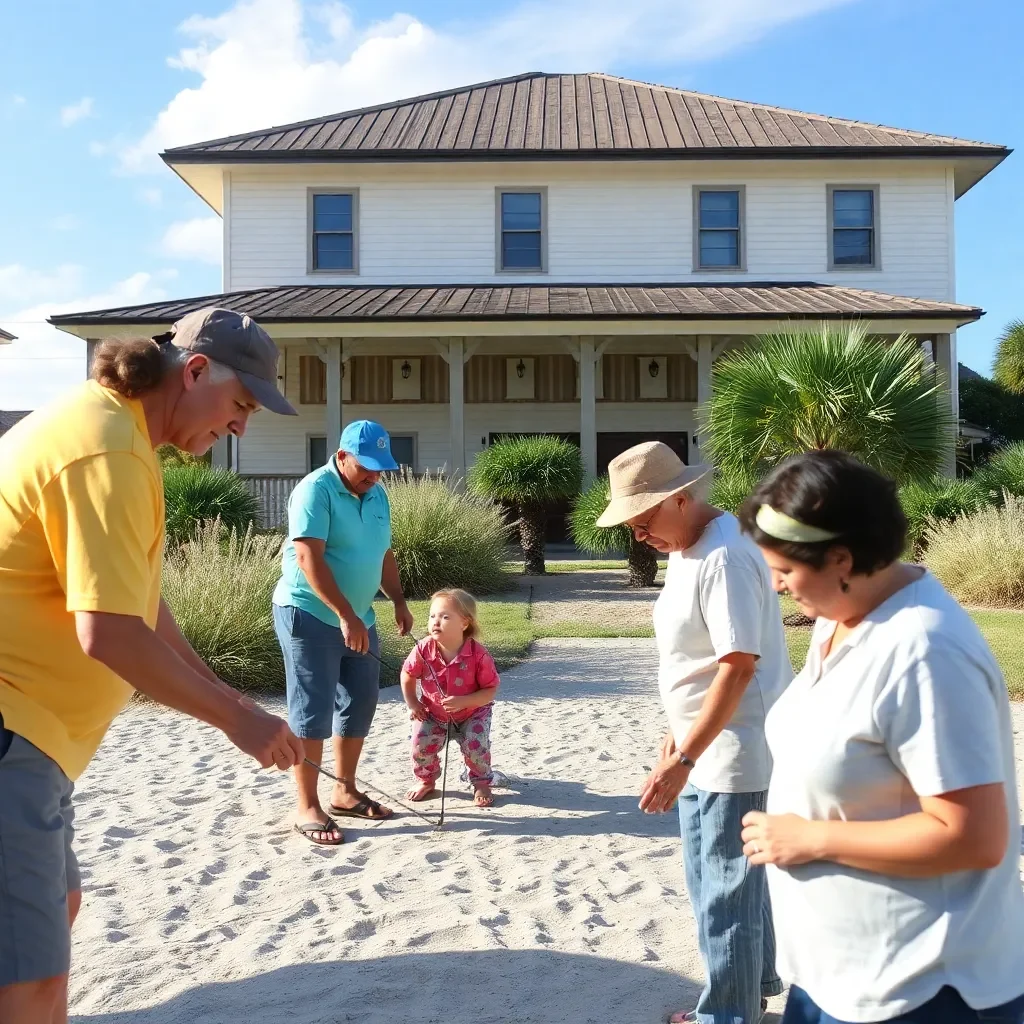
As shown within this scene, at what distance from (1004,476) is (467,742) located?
13570 mm

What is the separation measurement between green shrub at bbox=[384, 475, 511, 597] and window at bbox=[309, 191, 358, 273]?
318 inches

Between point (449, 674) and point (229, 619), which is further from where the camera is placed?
point (229, 619)

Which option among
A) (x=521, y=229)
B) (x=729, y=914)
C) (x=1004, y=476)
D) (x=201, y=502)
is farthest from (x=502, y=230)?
(x=729, y=914)

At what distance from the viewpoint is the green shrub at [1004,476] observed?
650 inches

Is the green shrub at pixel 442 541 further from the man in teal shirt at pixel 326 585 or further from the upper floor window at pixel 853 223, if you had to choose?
the upper floor window at pixel 853 223

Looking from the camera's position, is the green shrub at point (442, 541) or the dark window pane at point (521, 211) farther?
the dark window pane at point (521, 211)

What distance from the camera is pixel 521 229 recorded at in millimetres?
22141

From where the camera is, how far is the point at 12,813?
7.25 ft

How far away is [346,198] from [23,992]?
21252 mm

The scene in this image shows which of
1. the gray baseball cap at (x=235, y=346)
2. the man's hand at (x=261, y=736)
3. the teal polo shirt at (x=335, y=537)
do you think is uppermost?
the gray baseball cap at (x=235, y=346)

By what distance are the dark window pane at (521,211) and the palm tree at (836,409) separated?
10191 mm

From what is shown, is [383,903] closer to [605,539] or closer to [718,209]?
[605,539]

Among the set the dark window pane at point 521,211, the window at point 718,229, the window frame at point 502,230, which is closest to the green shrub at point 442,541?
the window frame at point 502,230

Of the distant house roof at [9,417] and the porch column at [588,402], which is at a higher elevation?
the distant house roof at [9,417]
